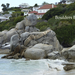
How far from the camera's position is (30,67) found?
1414cm

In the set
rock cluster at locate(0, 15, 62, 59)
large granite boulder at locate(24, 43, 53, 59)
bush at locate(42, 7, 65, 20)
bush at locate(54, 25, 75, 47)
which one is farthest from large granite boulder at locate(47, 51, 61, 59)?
bush at locate(42, 7, 65, 20)

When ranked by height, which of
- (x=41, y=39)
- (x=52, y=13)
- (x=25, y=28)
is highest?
(x=25, y=28)

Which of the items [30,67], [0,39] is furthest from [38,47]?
[0,39]

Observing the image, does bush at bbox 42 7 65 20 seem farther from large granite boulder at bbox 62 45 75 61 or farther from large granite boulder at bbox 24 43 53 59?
large granite boulder at bbox 62 45 75 61

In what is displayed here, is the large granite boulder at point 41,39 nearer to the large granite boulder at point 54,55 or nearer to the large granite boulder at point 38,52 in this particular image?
the large granite boulder at point 38,52

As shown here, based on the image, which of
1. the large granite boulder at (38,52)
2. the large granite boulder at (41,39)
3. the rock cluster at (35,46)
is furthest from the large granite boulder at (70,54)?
the large granite boulder at (41,39)

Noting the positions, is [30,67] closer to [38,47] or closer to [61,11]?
[38,47]

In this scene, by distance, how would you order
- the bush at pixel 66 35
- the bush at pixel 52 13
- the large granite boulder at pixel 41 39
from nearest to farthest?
the large granite boulder at pixel 41 39
the bush at pixel 66 35
the bush at pixel 52 13

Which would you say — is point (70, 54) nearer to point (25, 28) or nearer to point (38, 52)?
point (38, 52)

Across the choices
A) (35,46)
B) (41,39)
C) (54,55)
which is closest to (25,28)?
(41,39)

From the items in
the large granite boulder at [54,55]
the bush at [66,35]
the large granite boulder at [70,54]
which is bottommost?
the bush at [66,35]

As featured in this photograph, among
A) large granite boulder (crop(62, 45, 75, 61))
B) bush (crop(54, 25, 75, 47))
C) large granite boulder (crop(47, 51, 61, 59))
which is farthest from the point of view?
bush (crop(54, 25, 75, 47))

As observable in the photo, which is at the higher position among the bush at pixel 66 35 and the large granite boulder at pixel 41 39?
the large granite boulder at pixel 41 39

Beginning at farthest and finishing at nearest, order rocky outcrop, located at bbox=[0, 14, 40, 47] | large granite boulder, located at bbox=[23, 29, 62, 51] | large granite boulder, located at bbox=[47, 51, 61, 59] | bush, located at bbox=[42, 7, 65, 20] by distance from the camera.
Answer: bush, located at bbox=[42, 7, 65, 20]
rocky outcrop, located at bbox=[0, 14, 40, 47]
large granite boulder, located at bbox=[23, 29, 62, 51]
large granite boulder, located at bbox=[47, 51, 61, 59]
